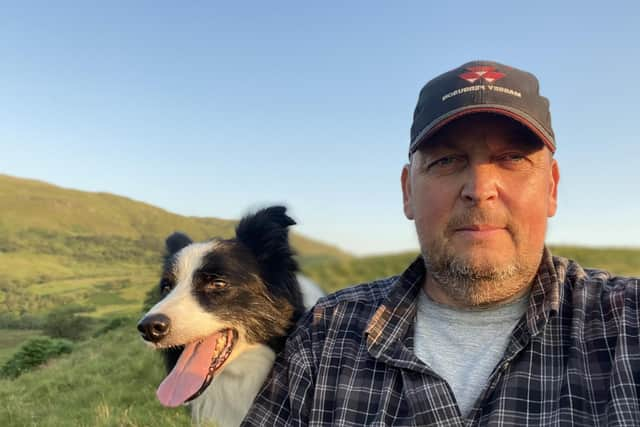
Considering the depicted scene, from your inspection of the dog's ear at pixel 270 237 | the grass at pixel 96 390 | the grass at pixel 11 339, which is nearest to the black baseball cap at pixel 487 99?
the dog's ear at pixel 270 237

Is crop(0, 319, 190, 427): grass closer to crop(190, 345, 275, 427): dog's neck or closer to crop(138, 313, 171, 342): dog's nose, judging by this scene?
crop(190, 345, 275, 427): dog's neck

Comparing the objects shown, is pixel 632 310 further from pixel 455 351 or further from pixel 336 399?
pixel 336 399

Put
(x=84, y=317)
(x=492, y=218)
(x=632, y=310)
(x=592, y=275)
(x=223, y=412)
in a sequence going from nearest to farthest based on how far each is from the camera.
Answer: (x=632, y=310), (x=492, y=218), (x=592, y=275), (x=223, y=412), (x=84, y=317)

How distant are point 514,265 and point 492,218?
216mm

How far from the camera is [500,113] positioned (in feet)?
5.68

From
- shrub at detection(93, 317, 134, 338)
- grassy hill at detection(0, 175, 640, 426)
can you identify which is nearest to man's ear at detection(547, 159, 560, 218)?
grassy hill at detection(0, 175, 640, 426)

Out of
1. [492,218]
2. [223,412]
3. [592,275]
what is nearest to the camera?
[492,218]

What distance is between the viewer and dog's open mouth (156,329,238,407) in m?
2.32

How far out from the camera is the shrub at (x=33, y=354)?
4.41 meters

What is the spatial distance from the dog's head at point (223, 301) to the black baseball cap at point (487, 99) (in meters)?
1.34

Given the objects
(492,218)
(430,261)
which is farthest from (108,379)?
(492,218)

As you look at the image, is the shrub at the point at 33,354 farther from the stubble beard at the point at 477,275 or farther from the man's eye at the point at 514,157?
the man's eye at the point at 514,157

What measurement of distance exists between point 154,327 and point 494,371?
1646 millimetres

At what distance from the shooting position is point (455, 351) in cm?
183
